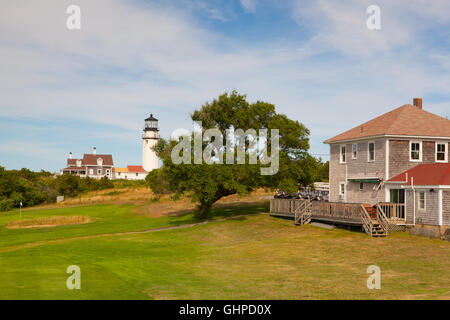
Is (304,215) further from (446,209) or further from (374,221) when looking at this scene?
(446,209)

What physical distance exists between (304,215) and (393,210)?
320 inches

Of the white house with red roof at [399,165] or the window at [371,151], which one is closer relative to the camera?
the white house with red roof at [399,165]

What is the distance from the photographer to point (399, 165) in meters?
33.7

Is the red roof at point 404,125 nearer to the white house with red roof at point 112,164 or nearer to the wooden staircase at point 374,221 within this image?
the wooden staircase at point 374,221

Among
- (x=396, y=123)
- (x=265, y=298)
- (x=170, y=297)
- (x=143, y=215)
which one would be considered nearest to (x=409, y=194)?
(x=396, y=123)

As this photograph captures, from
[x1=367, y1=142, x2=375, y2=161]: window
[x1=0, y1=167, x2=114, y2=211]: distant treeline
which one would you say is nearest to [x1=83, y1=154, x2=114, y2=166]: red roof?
[x1=0, y1=167, x2=114, y2=211]: distant treeline

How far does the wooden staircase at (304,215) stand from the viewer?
36.7 m

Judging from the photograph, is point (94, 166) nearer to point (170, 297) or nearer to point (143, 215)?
point (143, 215)

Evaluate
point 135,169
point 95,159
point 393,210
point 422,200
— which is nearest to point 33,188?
point 95,159

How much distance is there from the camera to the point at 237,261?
2361 centimetres

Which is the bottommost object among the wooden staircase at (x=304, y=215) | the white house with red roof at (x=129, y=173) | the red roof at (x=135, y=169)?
the wooden staircase at (x=304, y=215)

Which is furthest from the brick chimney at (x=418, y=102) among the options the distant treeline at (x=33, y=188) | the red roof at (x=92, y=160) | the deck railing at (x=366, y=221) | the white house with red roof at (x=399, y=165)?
the red roof at (x=92, y=160)

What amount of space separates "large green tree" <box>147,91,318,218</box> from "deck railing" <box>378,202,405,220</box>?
1100 cm
